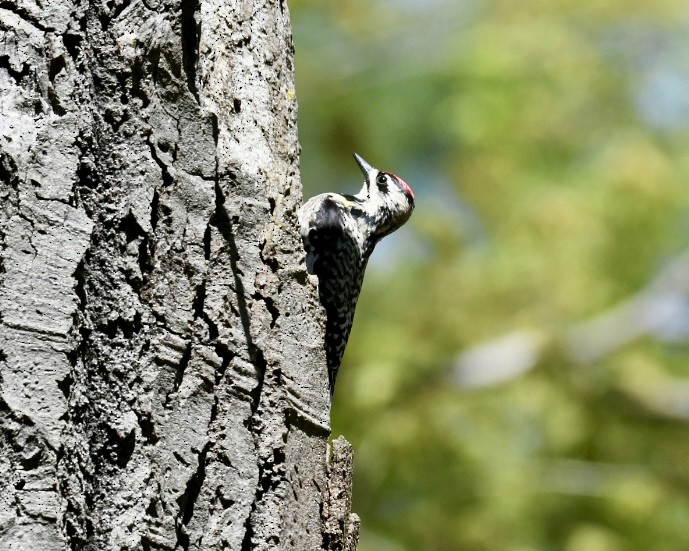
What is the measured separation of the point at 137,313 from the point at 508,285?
6412 mm

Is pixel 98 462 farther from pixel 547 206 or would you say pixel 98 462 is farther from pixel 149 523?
pixel 547 206

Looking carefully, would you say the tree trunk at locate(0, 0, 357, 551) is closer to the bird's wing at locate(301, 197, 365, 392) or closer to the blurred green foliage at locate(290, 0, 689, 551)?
the bird's wing at locate(301, 197, 365, 392)

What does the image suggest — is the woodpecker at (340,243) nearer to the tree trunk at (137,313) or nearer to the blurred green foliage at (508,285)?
the tree trunk at (137,313)

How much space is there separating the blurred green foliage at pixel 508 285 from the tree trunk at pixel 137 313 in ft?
17.4

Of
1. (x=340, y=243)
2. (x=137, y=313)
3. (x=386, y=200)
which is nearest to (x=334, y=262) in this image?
(x=340, y=243)

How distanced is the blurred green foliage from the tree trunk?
5.31m

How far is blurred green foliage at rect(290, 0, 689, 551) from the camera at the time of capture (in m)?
7.88

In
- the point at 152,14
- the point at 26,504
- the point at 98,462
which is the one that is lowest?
the point at 26,504

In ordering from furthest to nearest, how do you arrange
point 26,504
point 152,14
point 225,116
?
point 225,116
point 152,14
point 26,504

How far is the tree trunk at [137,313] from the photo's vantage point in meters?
1.83

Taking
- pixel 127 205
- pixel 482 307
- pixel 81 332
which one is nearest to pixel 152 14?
pixel 127 205

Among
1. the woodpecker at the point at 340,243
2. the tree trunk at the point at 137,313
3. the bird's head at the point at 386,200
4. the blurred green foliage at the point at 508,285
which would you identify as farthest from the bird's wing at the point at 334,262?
the blurred green foliage at the point at 508,285

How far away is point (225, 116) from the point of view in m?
2.37

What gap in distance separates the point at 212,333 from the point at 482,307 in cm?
618
